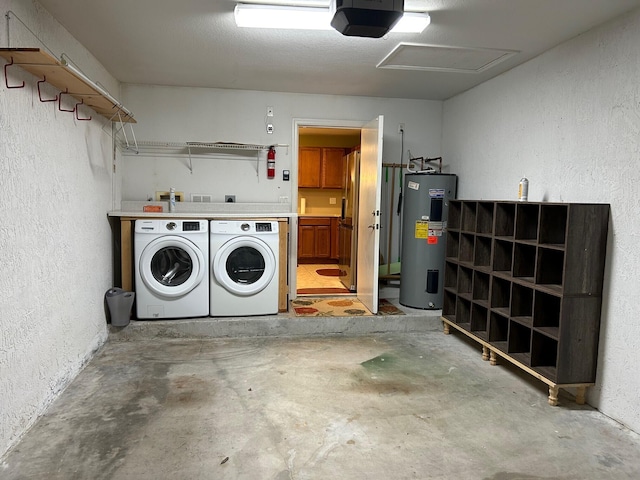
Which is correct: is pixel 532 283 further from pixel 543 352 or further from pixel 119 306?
pixel 119 306

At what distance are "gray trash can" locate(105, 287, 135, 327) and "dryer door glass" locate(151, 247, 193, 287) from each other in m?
0.31

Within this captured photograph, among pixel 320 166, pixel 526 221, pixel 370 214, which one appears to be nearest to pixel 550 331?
pixel 526 221

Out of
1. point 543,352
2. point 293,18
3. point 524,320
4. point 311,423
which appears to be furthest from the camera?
point 524,320

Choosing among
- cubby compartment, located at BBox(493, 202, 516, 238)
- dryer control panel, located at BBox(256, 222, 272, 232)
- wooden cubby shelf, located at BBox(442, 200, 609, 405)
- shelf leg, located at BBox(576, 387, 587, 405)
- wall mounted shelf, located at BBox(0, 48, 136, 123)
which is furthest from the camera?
dryer control panel, located at BBox(256, 222, 272, 232)

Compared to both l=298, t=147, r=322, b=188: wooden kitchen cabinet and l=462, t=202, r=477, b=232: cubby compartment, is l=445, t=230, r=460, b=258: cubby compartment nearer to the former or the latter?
l=462, t=202, r=477, b=232: cubby compartment

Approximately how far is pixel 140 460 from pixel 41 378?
90 cm

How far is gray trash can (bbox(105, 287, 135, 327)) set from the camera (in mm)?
3977

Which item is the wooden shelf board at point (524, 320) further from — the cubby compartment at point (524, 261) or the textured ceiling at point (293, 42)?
the textured ceiling at point (293, 42)

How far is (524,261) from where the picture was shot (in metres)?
3.33

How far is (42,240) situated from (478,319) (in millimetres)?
3237

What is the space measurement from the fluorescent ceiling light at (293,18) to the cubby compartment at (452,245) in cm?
197

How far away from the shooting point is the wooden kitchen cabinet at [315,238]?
25.1 feet

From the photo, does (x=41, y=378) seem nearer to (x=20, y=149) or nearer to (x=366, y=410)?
(x=20, y=149)

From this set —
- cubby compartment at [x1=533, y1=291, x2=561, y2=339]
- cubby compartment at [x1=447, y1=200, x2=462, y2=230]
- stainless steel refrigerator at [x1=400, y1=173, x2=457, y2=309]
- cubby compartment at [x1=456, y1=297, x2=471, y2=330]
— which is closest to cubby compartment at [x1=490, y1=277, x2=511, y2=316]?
cubby compartment at [x1=533, y1=291, x2=561, y2=339]
